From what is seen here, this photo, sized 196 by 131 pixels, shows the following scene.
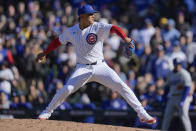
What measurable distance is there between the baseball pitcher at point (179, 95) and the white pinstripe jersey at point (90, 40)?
12.2 feet

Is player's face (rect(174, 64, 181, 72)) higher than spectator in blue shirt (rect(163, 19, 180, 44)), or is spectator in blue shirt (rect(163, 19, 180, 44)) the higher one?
spectator in blue shirt (rect(163, 19, 180, 44))

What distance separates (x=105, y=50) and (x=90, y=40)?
19.0 ft

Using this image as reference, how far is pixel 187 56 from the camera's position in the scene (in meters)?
13.7

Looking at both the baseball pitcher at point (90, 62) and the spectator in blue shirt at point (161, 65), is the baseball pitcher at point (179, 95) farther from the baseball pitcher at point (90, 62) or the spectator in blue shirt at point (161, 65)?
the baseball pitcher at point (90, 62)

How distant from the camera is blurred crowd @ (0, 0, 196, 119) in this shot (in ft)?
41.9

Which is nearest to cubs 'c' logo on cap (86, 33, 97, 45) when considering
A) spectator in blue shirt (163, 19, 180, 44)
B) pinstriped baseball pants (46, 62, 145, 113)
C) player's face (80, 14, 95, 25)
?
player's face (80, 14, 95, 25)

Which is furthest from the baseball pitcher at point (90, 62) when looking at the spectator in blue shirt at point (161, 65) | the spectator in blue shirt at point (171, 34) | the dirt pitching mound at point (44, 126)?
the spectator in blue shirt at point (171, 34)

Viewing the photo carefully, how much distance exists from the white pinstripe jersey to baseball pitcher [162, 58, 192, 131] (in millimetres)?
3730

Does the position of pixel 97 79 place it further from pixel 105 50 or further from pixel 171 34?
pixel 171 34

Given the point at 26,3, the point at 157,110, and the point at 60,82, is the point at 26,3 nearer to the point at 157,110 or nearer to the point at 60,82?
the point at 60,82

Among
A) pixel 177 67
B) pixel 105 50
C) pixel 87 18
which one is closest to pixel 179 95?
pixel 177 67

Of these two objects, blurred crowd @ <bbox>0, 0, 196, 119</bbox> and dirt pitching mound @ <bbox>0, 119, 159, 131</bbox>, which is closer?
dirt pitching mound @ <bbox>0, 119, 159, 131</bbox>

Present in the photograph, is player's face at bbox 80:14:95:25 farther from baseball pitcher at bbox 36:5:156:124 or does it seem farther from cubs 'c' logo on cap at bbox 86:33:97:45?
cubs 'c' logo on cap at bbox 86:33:97:45

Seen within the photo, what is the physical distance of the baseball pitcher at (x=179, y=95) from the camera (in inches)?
446
